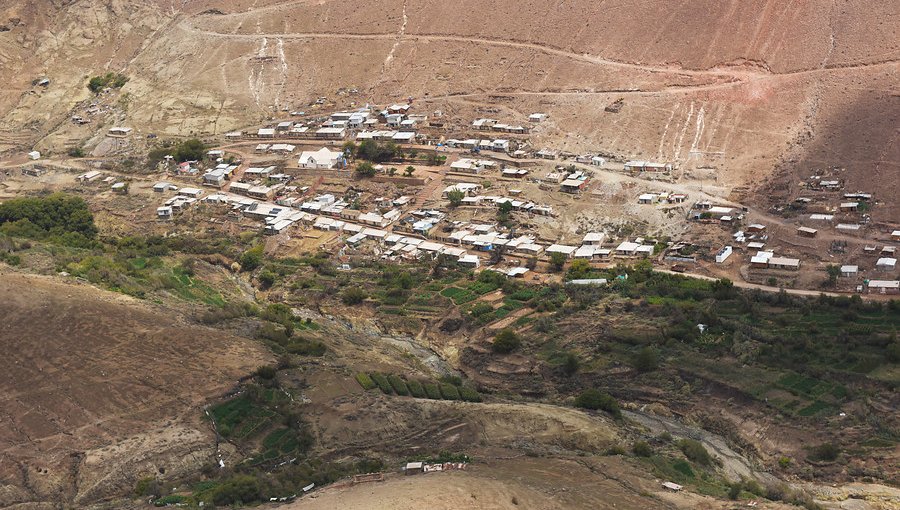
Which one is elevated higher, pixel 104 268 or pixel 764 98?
pixel 764 98

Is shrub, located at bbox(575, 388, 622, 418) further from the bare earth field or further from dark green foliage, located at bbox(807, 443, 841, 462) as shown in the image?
the bare earth field

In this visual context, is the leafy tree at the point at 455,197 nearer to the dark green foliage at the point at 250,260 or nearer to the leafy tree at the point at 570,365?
the dark green foliage at the point at 250,260

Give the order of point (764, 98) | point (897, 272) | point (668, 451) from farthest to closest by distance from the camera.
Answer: point (764, 98) < point (897, 272) < point (668, 451)

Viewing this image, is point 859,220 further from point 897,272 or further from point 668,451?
point 668,451

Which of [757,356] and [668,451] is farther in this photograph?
[757,356]

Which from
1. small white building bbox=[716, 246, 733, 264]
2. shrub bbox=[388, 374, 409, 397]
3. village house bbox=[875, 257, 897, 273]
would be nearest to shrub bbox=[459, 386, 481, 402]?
shrub bbox=[388, 374, 409, 397]

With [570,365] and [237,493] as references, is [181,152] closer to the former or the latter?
[570,365]

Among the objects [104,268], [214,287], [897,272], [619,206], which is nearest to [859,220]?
[897,272]
